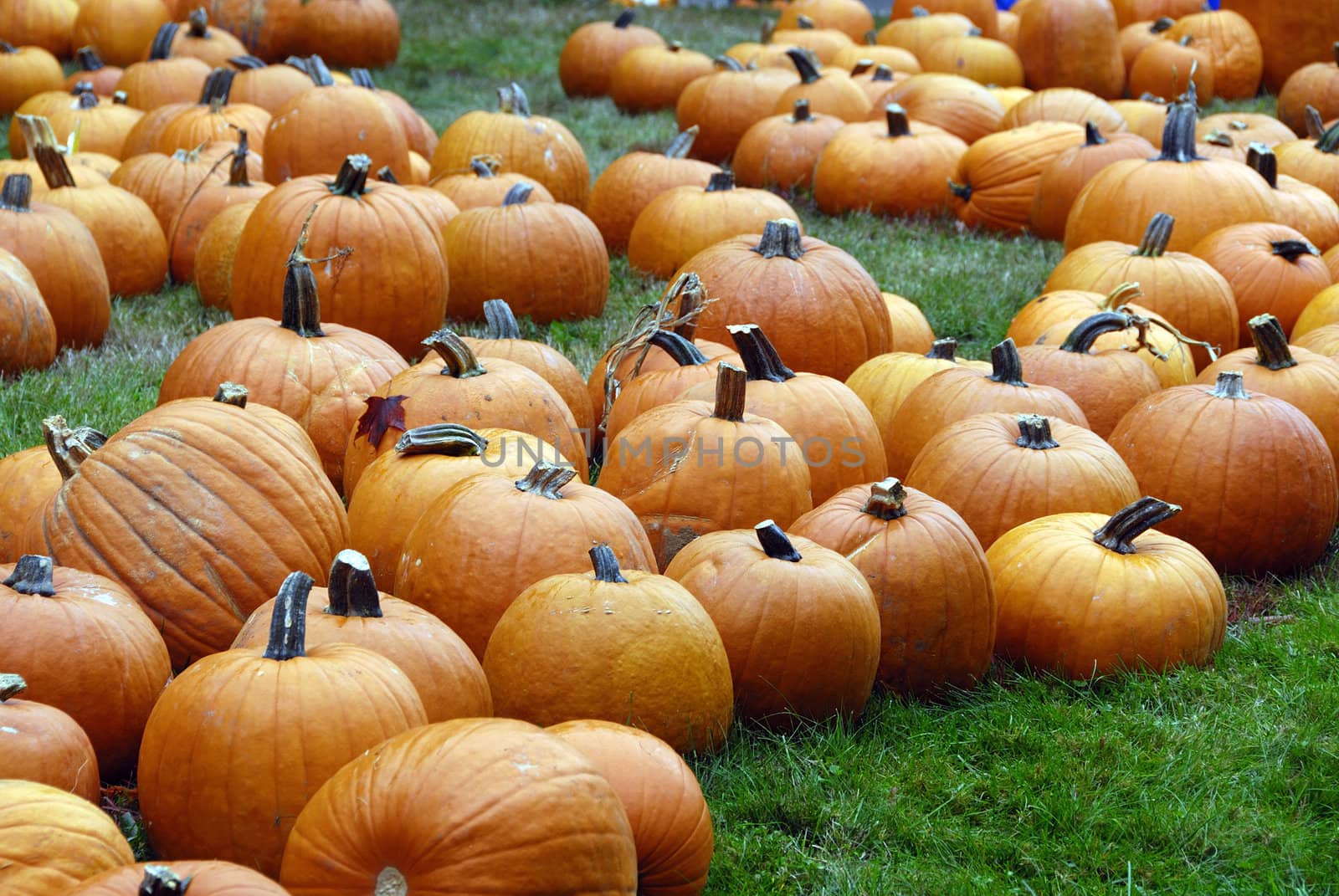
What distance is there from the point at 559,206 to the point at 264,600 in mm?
3301

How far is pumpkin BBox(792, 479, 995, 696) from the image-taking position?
3393 millimetres

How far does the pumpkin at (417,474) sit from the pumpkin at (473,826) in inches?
55.2

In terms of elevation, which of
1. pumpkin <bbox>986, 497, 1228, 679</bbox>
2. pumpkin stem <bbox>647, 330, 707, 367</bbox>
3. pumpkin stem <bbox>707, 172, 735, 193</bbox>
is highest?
pumpkin stem <bbox>707, 172, 735, 193</bbox>

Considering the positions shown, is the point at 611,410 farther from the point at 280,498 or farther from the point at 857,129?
the point at 857,129

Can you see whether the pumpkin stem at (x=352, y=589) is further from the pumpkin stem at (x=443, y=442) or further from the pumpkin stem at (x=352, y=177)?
the pumpkin stem at (x=352, y=177)

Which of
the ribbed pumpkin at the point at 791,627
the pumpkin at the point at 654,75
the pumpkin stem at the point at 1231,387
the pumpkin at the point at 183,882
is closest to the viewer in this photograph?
the pumpkin at the point at 183,882

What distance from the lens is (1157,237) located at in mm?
5648

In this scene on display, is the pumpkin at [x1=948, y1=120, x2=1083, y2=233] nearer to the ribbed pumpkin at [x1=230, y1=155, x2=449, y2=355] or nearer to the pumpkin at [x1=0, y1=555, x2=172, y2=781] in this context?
the ribbed pumpkin at [x1=230, y1=155, x2=449, y2=355]

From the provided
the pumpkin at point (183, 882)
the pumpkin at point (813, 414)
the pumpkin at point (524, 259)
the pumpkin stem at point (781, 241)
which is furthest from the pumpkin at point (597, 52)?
the pumpkin at point (183, 882)

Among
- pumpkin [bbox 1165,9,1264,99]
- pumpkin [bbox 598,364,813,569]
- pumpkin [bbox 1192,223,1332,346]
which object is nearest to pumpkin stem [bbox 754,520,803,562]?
pumpkin [bbox 598,364,813,569]

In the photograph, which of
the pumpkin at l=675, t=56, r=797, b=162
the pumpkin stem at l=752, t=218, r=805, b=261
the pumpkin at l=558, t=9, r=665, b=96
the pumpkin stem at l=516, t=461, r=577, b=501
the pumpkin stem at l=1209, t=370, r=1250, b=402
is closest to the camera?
the pumpkin stem at l=516, t=461, r=577, b=501

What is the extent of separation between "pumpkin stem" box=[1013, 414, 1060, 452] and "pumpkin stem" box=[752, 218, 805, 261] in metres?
1.37

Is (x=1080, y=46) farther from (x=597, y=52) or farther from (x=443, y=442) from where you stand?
(x=443, y=442)

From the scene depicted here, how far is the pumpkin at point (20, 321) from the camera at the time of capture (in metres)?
5.18
